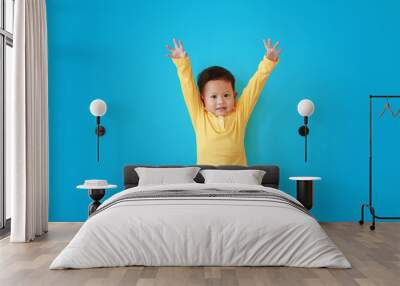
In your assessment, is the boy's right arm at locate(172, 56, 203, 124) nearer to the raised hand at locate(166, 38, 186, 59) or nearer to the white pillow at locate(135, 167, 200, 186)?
the raised hand at locate(166, 38, 186, 59)

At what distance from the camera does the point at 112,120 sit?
21.1 ft

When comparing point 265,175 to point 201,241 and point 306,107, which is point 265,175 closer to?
point 306,107

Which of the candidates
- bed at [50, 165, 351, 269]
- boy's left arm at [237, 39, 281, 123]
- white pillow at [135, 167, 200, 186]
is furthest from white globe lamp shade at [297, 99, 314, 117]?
bed at [50, 165, 351, 269]

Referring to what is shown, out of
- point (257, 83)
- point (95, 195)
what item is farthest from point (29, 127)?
point (257, 83)

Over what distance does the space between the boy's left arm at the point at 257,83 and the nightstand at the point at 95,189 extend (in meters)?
1.84

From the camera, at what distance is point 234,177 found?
565 cm

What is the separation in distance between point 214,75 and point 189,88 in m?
0.35

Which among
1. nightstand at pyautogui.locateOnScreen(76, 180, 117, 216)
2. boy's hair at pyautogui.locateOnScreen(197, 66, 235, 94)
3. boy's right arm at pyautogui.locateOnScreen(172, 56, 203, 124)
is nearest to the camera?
nightstand at pyautogui.locateOnScreen(76, 180, 117, 216)

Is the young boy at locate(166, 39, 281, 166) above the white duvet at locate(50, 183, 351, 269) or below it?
above

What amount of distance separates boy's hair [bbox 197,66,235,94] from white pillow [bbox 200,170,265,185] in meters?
1.19

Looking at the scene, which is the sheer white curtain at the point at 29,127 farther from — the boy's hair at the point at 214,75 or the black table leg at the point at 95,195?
the boy's hair at the point at 214,75

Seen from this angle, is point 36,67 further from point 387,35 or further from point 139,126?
point 387,35

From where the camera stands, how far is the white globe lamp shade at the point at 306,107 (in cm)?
604

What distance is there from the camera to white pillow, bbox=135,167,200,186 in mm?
5695
